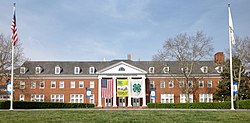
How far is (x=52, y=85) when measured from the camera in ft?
204

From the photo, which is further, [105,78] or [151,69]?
[151,69]

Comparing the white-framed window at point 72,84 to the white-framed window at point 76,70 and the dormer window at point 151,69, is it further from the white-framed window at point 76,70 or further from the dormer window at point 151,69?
the dormer window at point 151,69

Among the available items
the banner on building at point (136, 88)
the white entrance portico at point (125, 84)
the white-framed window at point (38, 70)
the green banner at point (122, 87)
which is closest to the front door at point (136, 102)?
the white entrance portico at point (125, 84)

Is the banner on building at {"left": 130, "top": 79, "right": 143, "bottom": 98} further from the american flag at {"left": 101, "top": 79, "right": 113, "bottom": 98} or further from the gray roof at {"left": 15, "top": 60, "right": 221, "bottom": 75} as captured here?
the gray roof at {"left": 15, "top": 60, "right": 221, "bottom": 75}

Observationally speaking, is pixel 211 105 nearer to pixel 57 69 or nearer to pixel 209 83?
pixel 209 83

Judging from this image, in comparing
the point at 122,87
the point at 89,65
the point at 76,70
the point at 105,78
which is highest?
the point at 89,65

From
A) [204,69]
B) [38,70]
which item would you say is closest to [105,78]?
[38,70]

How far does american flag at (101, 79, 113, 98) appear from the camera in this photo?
57.0 meters

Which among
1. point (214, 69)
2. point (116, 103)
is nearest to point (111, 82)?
point (116, 103)

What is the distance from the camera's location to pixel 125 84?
193 feet

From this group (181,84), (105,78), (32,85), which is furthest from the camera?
(32,85)

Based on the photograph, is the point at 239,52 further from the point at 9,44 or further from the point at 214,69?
the point at 9,44

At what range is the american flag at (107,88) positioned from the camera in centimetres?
5697

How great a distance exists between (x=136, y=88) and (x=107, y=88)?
5902 millimetres
